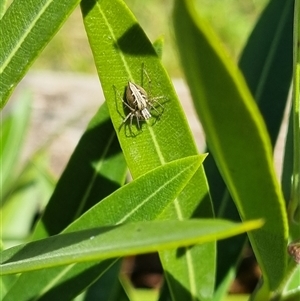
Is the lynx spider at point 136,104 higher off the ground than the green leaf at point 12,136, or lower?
higher

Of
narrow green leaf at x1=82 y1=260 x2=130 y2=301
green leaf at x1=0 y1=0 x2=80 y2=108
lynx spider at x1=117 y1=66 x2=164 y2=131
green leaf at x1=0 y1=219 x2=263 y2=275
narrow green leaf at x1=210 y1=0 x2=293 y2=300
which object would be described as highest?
green leaf at x1=0 y1=0 x2=80 y2=108

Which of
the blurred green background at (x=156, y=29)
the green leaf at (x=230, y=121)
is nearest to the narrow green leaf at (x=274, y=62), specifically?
the green leaf at (x=230, y=121)

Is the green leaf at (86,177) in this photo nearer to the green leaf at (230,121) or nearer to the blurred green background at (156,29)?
the green leaf at (230,121)

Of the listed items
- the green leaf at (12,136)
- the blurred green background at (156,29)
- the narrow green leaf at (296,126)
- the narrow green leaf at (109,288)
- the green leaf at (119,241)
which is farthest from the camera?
the blurred green background at (156,29)

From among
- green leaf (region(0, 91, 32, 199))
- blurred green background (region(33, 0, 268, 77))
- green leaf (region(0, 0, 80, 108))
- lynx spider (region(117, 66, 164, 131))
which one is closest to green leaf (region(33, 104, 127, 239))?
lynx spider (region(117, 66, 164, 131))

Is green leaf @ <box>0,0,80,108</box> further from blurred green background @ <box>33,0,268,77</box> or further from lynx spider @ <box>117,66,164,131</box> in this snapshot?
blurred green background @ <box>33,0,268,77</box>

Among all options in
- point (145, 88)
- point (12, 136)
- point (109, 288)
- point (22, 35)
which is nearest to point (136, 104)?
point (145, 88)
